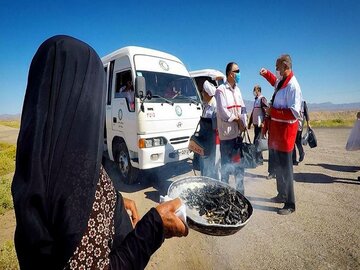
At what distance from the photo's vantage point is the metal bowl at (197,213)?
135cm

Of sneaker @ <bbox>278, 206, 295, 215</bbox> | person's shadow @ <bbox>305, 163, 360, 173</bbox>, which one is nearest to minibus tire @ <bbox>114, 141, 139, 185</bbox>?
sneaker @ <bbox>278, 206, 295, 215</bbox>

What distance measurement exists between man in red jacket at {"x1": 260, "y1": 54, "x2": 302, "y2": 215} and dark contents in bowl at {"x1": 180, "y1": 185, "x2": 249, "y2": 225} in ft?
7.10

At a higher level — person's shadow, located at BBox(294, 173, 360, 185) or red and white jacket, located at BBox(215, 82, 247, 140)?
red and white jacket, located at BBox(215, 82, 247, 140)

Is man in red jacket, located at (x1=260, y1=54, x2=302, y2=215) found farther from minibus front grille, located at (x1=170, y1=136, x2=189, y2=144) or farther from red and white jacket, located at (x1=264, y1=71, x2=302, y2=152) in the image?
minibus front grille, located at (x1=170, y1=136, x2=189, y2=144)

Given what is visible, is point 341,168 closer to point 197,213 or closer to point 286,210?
point 286,210

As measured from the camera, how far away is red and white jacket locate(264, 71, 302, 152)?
140 inches

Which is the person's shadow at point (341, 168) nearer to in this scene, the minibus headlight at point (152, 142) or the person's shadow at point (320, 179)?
the person's shadow at point (320, 179)

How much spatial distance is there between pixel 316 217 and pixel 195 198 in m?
2.92

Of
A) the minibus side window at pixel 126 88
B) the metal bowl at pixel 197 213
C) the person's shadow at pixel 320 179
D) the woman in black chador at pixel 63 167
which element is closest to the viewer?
the woman in black chador at pixel 63 167

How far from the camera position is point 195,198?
190 cm

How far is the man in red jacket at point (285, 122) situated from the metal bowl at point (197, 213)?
213 cm

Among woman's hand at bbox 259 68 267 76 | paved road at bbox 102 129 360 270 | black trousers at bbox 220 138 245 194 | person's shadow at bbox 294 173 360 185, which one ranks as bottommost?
paved road at bbox 102 129 360 270

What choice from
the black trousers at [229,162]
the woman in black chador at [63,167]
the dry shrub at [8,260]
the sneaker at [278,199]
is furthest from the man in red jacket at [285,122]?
the dry shrub at [8,260]

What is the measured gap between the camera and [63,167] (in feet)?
2.90
